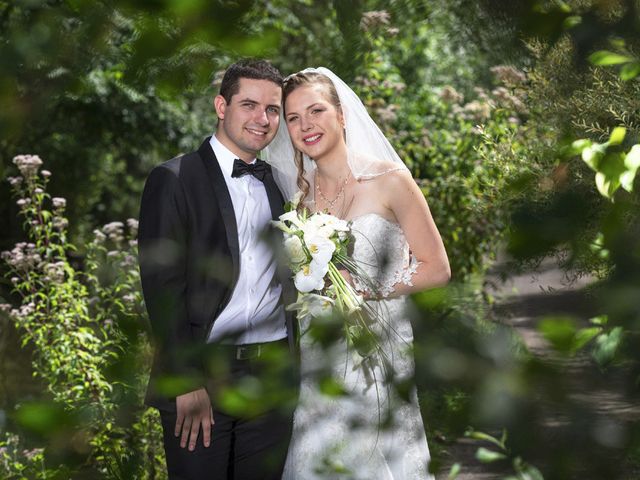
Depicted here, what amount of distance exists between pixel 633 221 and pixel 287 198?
8.08 ft

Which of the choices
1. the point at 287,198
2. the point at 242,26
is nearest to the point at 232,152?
the point at 287,198

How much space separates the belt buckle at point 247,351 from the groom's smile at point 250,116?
210cm

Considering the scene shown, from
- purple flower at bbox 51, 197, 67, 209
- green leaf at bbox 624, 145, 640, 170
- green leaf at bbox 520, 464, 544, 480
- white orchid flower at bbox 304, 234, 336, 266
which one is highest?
purple flower at bbox 51, 197, 67, 209

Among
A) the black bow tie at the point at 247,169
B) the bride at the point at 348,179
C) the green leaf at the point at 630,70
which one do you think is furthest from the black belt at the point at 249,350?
the black bow tie at the point at 247,169

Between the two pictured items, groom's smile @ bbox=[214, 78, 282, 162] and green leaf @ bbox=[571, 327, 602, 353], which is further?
groom's smile @ bbox=[214, 78, 282, 162]

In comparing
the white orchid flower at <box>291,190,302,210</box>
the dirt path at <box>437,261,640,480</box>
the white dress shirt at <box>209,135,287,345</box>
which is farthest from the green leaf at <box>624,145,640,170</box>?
the white orchid flower at <box>291,190,302,210</box>

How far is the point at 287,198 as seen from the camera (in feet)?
10.5

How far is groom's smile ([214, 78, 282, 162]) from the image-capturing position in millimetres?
2934

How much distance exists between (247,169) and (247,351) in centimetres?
214

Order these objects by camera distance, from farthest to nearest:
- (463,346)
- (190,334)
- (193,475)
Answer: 1. (193,475)
2. (190,334)
3. (463,346)

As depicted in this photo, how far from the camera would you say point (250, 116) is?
2.94 meters

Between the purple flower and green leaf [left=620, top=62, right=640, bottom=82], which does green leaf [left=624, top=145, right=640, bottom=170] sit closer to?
green leaf [left=620, top=62, right=640, bottom=82]

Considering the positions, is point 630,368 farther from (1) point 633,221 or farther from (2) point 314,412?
(2) point 314,412

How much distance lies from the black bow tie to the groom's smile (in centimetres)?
6
